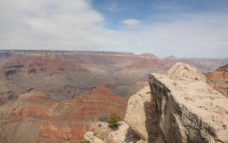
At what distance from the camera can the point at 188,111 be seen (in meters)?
11.2

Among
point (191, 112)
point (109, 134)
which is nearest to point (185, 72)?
point (191, 112)

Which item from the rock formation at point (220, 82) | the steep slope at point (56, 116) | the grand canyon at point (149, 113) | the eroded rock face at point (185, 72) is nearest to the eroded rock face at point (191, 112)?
the grand canyon at point (149, 113)

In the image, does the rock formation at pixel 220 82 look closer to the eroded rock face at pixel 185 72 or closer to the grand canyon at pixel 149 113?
the grand canyon at pixel 149 113

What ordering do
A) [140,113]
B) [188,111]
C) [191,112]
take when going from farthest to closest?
[140,113] < [188,111] < [191,112]

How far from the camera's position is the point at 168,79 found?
1562 cm

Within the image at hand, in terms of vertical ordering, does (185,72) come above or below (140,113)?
above

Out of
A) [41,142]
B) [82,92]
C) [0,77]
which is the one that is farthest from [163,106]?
[0,77]

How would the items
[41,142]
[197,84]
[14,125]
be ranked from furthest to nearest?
[14,125] → [41,142] → [197,84]

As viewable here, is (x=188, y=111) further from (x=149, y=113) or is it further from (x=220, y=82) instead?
(x=220, y=82)

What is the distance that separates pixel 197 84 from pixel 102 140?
1957 cm

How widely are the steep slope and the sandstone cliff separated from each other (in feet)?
151

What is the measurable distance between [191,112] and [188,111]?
0.69 feet

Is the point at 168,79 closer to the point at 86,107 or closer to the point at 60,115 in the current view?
the point at 86,107

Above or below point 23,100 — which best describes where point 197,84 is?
above
